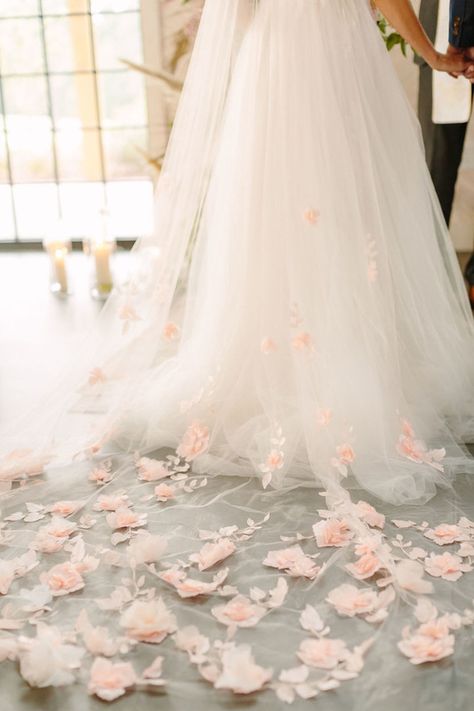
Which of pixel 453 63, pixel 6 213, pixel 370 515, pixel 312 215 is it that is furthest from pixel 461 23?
pixel 6 213

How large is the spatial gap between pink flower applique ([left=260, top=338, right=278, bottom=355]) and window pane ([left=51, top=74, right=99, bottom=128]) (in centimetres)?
363

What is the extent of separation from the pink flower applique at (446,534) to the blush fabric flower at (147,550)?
58 centimetres

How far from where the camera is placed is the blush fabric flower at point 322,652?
57.4 inches

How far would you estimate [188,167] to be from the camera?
7.62 feet

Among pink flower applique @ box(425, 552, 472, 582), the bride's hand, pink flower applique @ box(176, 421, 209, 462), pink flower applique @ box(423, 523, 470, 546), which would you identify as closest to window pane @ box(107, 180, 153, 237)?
the bride's hand

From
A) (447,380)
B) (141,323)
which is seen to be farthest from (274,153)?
(447,380)

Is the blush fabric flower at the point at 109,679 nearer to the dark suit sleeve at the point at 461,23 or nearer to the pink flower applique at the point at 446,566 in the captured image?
the pink flower applique at the point at 446,566

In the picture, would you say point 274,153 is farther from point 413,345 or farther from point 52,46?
point 52,46

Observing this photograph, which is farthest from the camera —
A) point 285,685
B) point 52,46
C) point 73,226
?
point 73,226

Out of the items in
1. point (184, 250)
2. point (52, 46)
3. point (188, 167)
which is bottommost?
point (184, 250)

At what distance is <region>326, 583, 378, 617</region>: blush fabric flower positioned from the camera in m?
1.59

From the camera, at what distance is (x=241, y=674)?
142 cm

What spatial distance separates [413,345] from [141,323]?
76 centimetres

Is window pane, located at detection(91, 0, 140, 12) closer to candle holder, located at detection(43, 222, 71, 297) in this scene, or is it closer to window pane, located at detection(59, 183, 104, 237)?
window pane, located at detection(59, 183, 104, 237)
